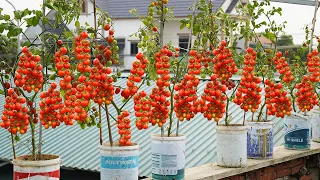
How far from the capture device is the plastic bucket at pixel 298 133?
15.9ft

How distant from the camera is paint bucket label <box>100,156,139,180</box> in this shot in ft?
10.0

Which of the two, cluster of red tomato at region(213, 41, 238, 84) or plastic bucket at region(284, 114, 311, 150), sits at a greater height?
cluster of red tomato at region(213, 41, 238, 84)

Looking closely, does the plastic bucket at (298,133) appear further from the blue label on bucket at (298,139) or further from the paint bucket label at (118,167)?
the paint bucket label at (118,167)

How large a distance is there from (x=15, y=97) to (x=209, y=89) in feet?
4.46

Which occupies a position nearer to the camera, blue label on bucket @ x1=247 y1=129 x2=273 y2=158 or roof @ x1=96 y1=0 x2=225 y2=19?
blue label on bucket @ x1=247 y1=129 x2=273 y2=158

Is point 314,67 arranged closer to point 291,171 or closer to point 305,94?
point 305,94

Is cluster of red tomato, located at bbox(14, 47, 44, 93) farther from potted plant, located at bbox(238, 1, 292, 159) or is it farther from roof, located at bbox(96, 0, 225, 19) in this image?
roof, located at bbox(96, 0, 225, 19)

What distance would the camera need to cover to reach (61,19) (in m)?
2.93

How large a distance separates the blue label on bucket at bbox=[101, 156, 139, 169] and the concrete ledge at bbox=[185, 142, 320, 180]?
1.92 ft

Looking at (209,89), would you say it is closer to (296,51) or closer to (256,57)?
(256,57)

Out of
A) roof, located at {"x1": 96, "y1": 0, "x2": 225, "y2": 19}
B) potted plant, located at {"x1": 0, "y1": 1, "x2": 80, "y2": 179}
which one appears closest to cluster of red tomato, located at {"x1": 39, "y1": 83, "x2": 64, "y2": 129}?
potted plant, located at {"x1": 0, "y1": 1, "x2": 80, "y2": 179}

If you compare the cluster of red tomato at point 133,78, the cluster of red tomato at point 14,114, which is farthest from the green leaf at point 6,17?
the cluster of red tomato at point 133,78

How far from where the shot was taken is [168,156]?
3.34 m

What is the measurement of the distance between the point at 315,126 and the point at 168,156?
2.44 meters
